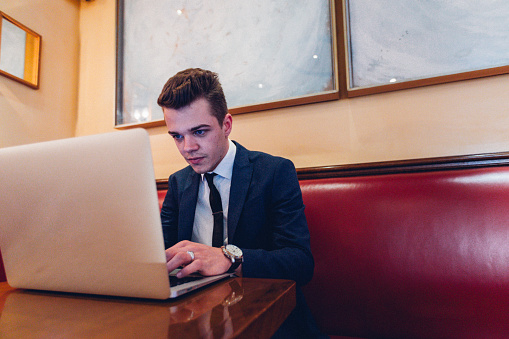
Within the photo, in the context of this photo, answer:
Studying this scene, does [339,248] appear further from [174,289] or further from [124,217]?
[124,217]

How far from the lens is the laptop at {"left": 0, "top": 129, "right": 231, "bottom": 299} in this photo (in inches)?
17.6

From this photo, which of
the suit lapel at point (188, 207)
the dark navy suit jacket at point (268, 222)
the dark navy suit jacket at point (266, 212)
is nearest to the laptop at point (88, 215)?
the dark navy suit jacket at point (268, 222)

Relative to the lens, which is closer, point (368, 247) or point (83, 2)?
point (368, 247)

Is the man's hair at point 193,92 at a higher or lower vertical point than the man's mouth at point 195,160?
higher

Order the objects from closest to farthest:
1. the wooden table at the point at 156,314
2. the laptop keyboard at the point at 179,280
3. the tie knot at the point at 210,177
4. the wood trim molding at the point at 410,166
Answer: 1. the wooden table at the point at 156,314
2. the laptop keyboard at the point at 179,280
3. the wood trim molding at the point at 410,166
4. the tie knot at the point at 210,177

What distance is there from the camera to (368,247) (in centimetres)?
99

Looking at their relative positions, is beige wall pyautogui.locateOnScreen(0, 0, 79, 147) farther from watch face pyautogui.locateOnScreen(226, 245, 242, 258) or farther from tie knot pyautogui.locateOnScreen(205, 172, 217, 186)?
watch face pyautogui.locateOnScreen(226, 245, 242, 258)

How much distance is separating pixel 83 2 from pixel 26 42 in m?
0.57

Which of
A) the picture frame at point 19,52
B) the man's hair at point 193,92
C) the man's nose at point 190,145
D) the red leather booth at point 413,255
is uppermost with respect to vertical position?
the picture frame at point 19,52

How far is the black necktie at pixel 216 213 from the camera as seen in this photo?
3.20 feet

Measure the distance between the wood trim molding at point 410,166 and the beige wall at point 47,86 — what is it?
145cm

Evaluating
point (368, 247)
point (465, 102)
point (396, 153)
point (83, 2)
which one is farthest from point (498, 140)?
point (83, 2)

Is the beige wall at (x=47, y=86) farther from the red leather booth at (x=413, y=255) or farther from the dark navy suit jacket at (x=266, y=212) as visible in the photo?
the red leather booth at (x=413, y=255)

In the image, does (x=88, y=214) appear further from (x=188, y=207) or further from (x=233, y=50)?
(x=233, y=50)
